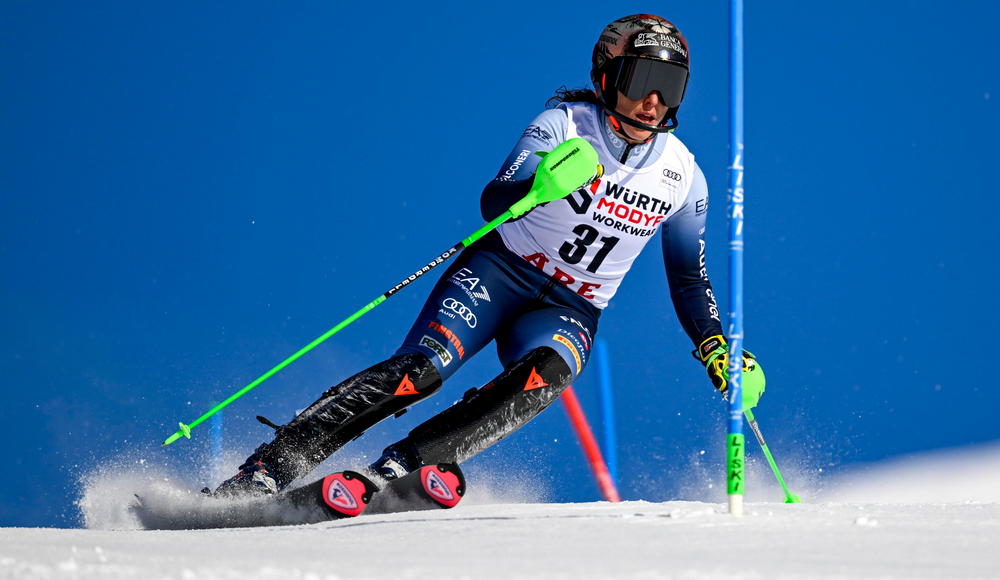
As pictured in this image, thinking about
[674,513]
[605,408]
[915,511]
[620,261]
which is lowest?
[915,511]

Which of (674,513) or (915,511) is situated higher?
(674,513)

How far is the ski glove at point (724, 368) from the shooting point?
9.90 ft

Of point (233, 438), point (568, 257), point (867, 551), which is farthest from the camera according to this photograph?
point (233, 438)

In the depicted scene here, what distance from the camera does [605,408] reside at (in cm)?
564

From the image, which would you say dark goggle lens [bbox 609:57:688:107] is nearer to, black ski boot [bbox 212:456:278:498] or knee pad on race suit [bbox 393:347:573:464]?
knee pad on race suit [bbox 393:347:573:464]

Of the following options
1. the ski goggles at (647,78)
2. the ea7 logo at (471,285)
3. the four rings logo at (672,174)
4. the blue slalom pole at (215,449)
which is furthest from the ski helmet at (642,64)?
the blue slalom pole at (215,449)

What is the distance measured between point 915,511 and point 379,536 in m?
1.26

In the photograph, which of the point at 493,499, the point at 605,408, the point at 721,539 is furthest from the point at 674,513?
the point at 605,408

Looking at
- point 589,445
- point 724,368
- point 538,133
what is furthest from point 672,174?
point 589,445

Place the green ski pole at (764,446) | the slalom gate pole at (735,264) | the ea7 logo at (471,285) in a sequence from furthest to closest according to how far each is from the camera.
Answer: the ea7 logo at (471,285), the green ski pole at (764,446), the slalom gate pole at (735,264)

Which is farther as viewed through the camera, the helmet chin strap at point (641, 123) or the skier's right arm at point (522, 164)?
the helmet chin strap at point (641, 123)

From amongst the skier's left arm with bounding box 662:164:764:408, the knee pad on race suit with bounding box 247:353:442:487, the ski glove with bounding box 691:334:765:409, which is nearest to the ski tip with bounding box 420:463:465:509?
the knee pad on race suit with bounding box 247:353:442:487

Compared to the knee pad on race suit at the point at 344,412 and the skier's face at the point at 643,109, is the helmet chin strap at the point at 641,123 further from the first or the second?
the knee pad on race suit at the point at 344,412

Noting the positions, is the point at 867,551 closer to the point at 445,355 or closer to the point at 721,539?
the point at 721,539
